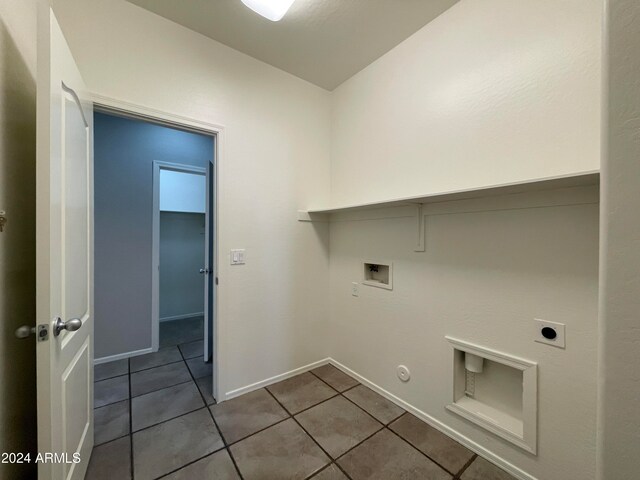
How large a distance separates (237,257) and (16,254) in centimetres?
114

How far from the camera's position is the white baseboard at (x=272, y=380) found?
6.59 feet

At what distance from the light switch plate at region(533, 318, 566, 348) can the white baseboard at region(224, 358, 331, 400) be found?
1.79 metres

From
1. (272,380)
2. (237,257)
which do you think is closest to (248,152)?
(237,257)

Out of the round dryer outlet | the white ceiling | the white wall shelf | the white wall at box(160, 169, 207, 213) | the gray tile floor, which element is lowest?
the gray tile floor

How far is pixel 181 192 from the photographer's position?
3865 millimetres

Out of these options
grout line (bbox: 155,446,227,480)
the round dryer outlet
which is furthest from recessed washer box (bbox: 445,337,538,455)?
grout line (bbox: 155,446,227,480)

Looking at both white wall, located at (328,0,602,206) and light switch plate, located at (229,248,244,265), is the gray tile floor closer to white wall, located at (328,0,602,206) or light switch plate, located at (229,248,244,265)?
light switch plate, located at (229,248,244,265)

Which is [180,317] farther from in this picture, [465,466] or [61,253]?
[465,466]

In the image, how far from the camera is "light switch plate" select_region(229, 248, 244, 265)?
2.01 meters

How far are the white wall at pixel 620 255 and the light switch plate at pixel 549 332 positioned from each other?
3.13 feet

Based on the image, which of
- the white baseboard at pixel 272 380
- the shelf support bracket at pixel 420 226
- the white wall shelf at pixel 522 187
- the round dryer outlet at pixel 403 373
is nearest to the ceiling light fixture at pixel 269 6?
the white wall shelf at pixel 522 187

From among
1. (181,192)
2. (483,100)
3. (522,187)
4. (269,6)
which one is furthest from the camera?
(181,192)

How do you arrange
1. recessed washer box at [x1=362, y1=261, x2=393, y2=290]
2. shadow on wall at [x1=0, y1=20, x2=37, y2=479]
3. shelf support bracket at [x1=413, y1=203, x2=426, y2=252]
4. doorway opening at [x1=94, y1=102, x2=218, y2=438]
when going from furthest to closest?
doorway opening at [x1=94, y1=102, x2=218, y2=438] < recessed washer box at [x1=362, y1=261, x2=393, y2=290] < shelf support bracket at [x1=413, y1=203, x2=426, y2=252] < shadow on wall at [x1=0, y1=20, x2=37, y2=479]

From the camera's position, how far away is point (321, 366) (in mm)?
2514
